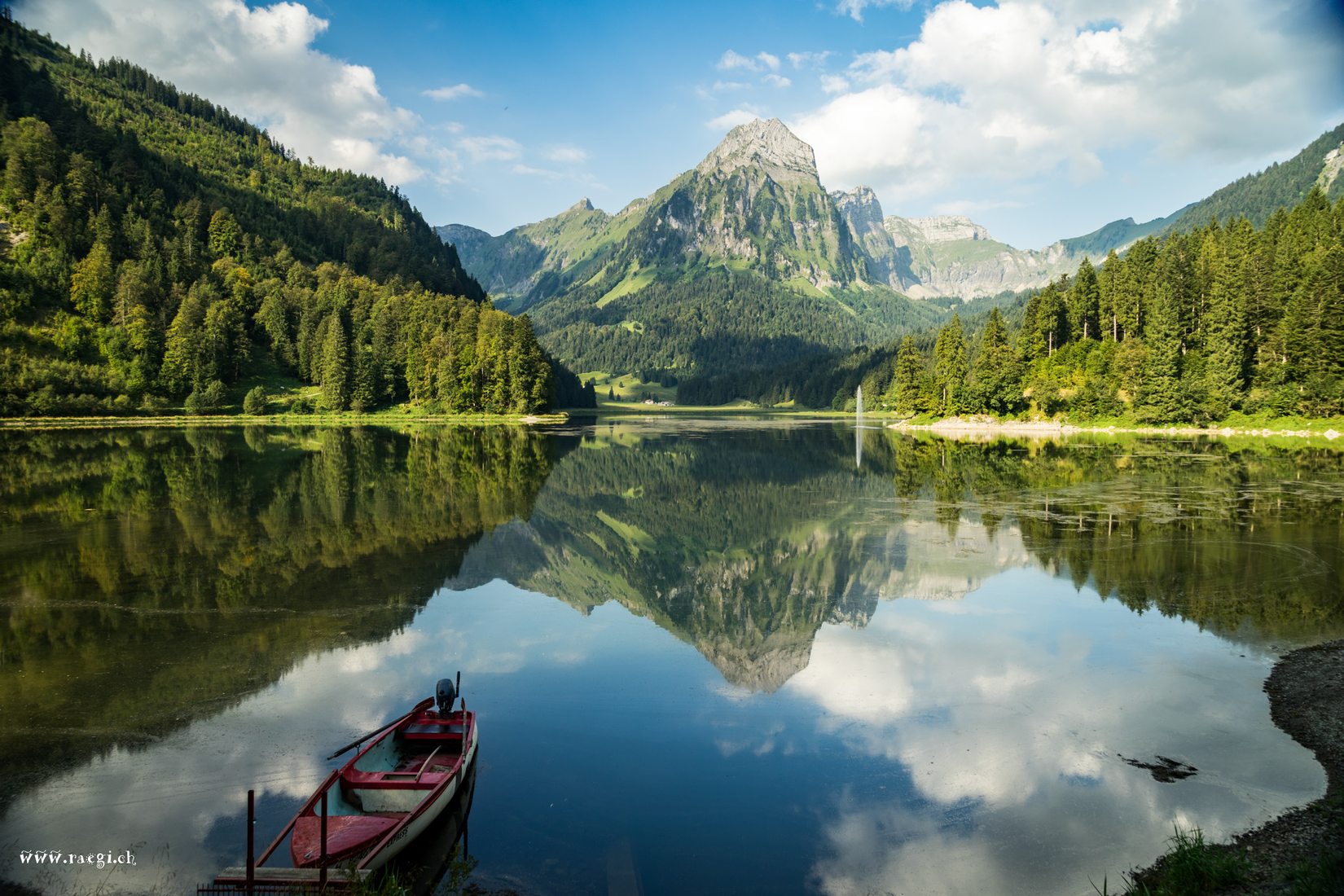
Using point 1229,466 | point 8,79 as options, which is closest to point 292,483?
point 1229,466

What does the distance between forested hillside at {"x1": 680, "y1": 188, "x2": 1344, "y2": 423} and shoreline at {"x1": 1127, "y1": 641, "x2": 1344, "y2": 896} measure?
85681 mm

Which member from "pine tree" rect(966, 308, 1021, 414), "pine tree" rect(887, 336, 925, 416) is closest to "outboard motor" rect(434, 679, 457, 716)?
"pine tree" rect(966, 308, 1021, 414)

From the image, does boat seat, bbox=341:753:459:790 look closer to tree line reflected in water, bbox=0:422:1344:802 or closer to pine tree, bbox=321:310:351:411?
tree line reflected in water, bbox=0:422:1344:802

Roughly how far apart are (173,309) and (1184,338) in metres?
163

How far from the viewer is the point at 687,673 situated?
18.6 meters

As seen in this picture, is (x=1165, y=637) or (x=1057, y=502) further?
(x=1057, y=502)

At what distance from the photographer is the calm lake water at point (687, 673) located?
36.7 ft

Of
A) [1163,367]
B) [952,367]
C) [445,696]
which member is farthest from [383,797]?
[952,367]

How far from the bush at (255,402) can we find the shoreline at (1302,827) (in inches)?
5349

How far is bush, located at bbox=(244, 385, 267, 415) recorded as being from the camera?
12169cm

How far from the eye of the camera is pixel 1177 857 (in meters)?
9.89

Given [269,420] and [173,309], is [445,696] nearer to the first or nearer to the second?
[269,420]

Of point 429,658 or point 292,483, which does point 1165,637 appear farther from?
point 292,483

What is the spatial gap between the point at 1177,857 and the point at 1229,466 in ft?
197
